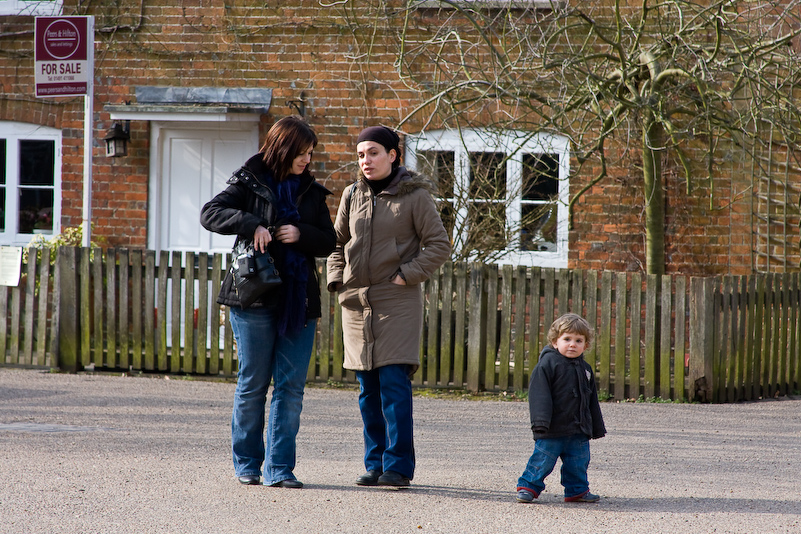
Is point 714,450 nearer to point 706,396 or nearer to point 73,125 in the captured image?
point 706,396

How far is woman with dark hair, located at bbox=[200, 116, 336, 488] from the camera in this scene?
4.66 m

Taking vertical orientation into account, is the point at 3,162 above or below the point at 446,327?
above

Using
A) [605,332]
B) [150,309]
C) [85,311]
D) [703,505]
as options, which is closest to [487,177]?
[605,332]

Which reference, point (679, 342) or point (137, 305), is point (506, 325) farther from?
point (137, 305)

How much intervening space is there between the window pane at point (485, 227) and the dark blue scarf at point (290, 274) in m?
4.65

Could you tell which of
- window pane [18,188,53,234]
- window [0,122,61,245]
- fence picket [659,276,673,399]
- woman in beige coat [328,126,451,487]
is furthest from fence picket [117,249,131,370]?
fence picket [659,276,673,399]

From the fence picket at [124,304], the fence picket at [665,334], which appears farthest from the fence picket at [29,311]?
the fence picket at [665,334]

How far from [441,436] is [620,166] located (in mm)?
4784

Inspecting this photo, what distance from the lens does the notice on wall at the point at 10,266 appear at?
9133 millimetres

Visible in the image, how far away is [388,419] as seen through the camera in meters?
4.71

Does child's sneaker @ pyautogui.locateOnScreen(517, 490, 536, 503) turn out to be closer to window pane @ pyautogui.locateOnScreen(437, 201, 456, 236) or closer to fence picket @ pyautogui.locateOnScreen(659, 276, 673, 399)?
fence picket @ pyautogui.locateOnScreen(659, 276, 673, 399)

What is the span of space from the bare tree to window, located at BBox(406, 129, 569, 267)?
190 millimetres

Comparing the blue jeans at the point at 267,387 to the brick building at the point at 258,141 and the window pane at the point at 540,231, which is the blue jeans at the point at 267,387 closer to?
the brick building at the point at 258,141

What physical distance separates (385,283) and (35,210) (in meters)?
7.76
